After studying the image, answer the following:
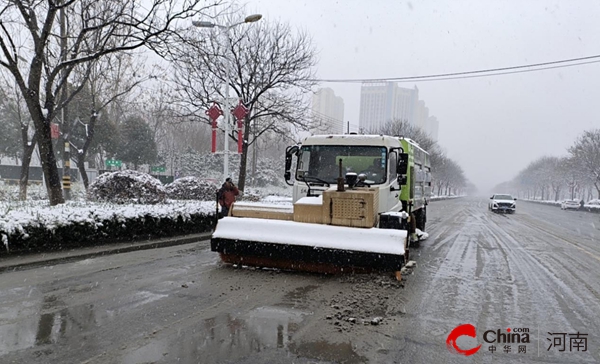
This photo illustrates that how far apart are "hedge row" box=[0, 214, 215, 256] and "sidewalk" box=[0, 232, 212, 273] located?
0.61 feet

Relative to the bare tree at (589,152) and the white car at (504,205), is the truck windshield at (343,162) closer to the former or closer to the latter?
the white car at (504,205)

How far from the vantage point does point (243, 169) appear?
19969 mm

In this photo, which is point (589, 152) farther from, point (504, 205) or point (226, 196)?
point (226, 196)

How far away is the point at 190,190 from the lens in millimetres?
18172

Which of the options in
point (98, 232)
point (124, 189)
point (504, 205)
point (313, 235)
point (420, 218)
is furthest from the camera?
point (504, 205)

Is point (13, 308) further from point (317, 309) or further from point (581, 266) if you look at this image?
point (581, 266)

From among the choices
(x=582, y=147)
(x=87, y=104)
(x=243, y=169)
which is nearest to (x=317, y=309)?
(x=243, y=169)

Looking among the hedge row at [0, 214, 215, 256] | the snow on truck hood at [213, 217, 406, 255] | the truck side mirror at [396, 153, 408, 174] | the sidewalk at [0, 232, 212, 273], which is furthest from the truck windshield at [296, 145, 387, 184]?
the hedge row at [0, 214, 215, 256]

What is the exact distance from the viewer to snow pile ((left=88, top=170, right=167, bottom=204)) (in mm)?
13172

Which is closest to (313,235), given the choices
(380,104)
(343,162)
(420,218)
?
(343,162)

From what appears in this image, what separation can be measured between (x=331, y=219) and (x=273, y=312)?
233cm

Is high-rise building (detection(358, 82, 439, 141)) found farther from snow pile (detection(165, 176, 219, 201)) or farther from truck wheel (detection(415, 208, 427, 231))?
truck wheel (detection(415, 208, 427, 231))

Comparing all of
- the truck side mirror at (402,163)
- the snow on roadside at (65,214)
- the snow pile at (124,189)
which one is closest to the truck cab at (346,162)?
the truck side mirror at (402,163)

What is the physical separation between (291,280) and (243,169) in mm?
13790
